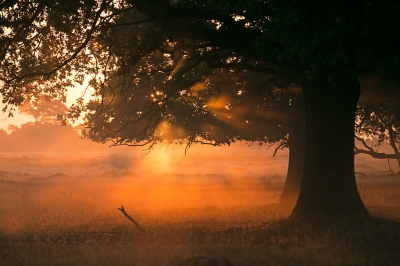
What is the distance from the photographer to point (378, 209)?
1945cm

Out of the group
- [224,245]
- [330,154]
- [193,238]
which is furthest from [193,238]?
[330,154]

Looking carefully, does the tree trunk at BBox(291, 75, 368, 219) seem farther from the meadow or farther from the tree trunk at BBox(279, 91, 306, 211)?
the tree trunk at BBox(279, 91, 306, 211)

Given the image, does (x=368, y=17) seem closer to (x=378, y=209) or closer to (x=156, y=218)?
(x=378, y=209)

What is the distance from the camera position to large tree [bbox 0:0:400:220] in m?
11.3

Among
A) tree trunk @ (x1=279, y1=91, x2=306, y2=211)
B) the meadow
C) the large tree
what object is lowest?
the meadow

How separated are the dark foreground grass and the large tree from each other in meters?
1.54

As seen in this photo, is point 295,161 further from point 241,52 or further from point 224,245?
point 224,245

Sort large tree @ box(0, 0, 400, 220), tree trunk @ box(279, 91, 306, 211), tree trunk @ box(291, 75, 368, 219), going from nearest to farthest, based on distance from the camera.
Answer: large tree @ box(0, 0, 400, 220), tree trunk @ box(291, 75, 368, 219), tree trunk @ box(279, 91, 306, 211)

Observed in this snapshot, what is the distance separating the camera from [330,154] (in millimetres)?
15477

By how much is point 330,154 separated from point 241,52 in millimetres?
3680

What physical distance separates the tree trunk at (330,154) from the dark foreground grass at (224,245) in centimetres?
82

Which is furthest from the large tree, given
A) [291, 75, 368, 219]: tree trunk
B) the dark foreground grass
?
the dark foreground grass

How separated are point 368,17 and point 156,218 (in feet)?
38.4

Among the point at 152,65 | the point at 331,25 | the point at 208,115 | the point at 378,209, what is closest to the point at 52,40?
the point at 152,65
